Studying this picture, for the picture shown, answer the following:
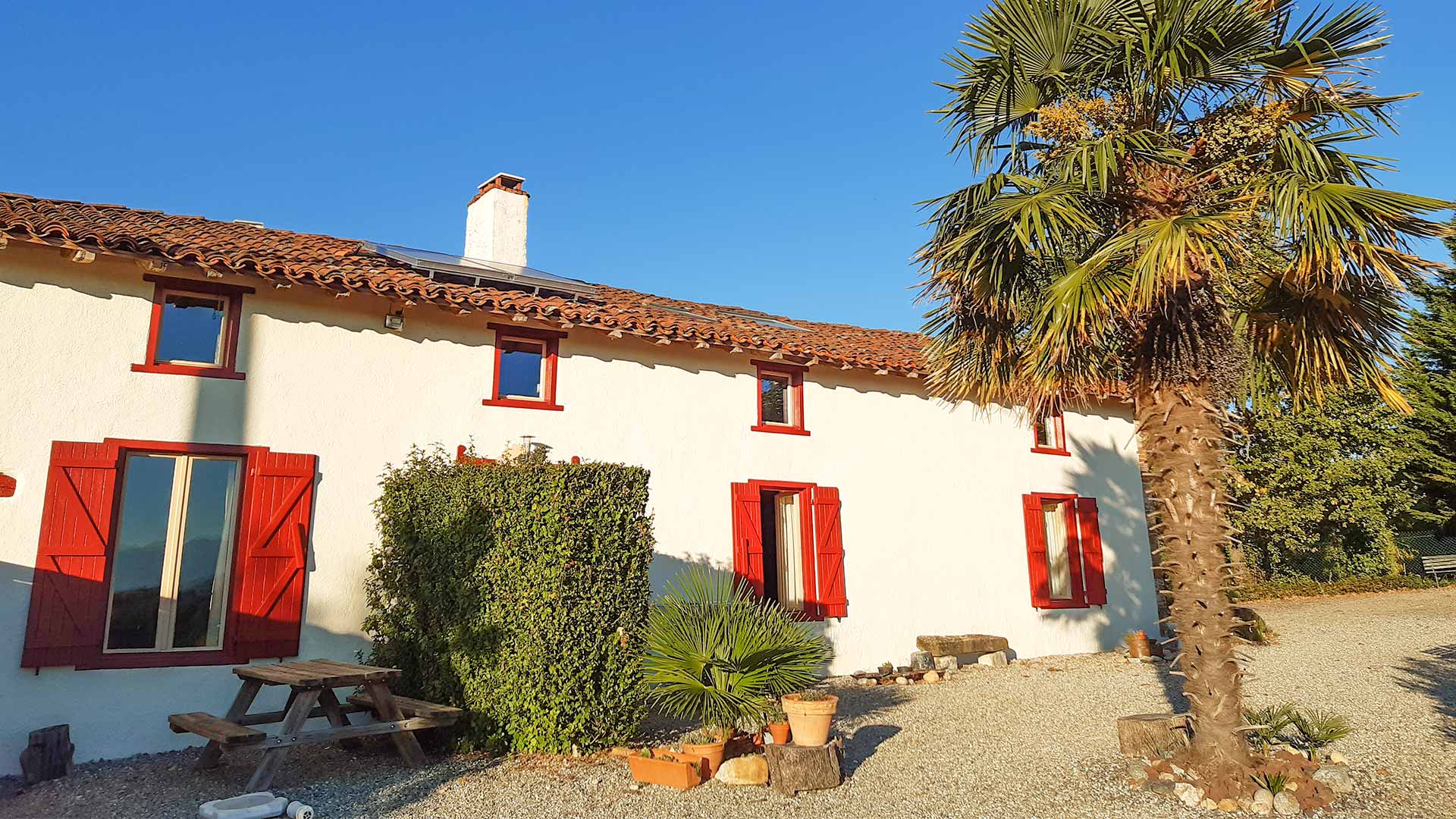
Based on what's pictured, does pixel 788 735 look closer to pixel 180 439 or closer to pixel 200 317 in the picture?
pixel 180 439

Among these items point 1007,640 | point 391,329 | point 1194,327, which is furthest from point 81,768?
point 1007,640

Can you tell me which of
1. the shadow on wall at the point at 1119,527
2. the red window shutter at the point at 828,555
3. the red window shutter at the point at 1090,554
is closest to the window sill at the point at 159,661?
the red window shutter at the point at 828,555

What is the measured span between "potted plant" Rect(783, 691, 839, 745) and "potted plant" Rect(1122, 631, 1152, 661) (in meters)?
8.02

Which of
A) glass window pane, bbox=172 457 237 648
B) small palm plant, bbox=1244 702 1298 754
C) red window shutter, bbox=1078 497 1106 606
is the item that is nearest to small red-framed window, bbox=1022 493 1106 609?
red window shutter, bbox=1078 497 1106 606

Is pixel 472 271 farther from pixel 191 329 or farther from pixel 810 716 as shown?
pixel 810 716

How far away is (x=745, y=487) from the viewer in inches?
409

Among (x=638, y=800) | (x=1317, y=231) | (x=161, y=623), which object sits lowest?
(x=638, y=800)

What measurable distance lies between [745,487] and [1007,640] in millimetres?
4471

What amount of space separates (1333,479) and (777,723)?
18.5 meters

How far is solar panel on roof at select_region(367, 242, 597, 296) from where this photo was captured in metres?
9.20

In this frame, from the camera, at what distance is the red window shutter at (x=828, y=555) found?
10.6 metres

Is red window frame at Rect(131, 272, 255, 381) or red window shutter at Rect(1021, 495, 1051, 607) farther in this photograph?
red window shutter at Rect(1021, 495, 1051, 607)

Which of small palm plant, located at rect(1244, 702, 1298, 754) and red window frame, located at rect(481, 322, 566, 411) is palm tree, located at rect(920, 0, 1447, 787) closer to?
small palm plant, located at rect(1244, 702, 1298, 754)

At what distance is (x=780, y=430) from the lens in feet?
35.6
